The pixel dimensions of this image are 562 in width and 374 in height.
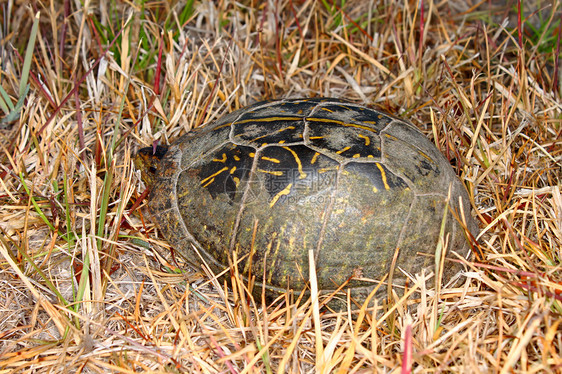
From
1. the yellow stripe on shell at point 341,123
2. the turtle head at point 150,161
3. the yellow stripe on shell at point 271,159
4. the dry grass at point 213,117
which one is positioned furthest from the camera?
the turtle head at point 150,161

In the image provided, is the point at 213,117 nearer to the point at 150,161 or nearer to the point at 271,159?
the point at 150,161

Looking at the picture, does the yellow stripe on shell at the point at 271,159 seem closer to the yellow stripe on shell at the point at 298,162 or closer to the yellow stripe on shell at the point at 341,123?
the yellow stripe on shell at the point at 298,162

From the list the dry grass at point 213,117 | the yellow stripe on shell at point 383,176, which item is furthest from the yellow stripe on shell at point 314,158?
the dry grass at point 213,117

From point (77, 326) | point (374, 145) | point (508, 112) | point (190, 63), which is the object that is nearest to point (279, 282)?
point (374, 145)

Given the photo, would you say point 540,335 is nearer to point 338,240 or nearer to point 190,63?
point 338,240

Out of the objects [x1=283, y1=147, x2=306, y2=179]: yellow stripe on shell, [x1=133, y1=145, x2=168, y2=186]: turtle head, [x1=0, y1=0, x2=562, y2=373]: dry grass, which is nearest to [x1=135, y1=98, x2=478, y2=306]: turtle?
[x1=283, y1=147, x2=306, y2=179]: yellow stripe on shell

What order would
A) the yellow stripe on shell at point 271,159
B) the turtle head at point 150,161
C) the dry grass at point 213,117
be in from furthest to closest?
the turtle head at point 150,161 → the yellow stripe on shell at point 271,159 → the dry grass at point 213,117

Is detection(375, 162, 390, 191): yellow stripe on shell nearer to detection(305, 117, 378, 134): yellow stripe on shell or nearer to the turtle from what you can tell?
the turtle

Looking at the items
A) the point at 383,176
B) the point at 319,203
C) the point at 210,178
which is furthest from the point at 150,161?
the point at 383,176

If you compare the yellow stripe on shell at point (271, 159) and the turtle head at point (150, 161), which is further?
the turtle head at point (150, 161)
